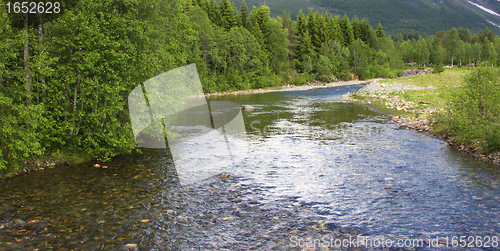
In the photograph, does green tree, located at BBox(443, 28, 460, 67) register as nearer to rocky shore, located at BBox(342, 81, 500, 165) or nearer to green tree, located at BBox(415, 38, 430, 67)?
green tree, located at BBox(415, 38, 430, 67)

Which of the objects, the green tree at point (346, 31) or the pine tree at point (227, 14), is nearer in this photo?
the pine tree at point (227, 14)

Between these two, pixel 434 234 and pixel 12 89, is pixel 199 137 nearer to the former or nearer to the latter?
pixel 12 89

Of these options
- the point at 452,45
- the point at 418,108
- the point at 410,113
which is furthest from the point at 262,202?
the point at 452,45

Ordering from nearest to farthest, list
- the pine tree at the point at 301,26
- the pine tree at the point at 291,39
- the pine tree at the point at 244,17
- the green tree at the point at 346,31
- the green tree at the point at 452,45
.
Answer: the pine tree at the point at 244,17 → the pine tree at the point at 291,39 → the pine tree at the point at 301,26 → the green tree at the point at 346,31 → the green tree at the point at 452,45

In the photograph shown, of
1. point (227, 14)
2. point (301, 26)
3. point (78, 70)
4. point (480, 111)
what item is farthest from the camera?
point (301, 26)

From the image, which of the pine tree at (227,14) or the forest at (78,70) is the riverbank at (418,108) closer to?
the forest at (78,70)

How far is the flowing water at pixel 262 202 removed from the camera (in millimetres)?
8211

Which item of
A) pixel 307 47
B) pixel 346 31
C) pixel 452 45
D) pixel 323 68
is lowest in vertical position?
pixel 323 68

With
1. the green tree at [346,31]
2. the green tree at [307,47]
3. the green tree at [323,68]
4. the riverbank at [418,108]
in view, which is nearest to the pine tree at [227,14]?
the green tree at [307,47]

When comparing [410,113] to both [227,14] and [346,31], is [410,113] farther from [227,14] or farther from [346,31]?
[346,31]

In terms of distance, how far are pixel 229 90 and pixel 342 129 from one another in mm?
46844

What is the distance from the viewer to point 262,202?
35.0ft

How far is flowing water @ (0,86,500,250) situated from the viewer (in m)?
8.21

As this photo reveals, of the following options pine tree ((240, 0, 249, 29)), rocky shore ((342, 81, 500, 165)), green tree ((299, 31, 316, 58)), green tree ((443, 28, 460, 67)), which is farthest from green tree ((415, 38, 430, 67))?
rocky shore ((342, 81, 500, 165))
